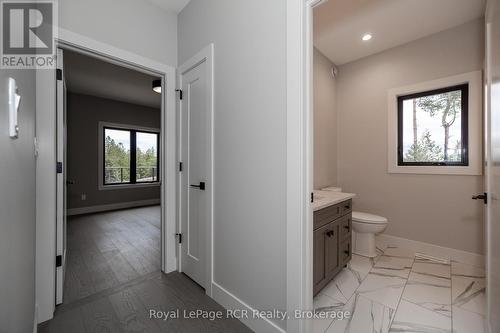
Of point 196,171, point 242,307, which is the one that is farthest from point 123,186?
point 242,307

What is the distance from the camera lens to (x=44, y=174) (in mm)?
1629

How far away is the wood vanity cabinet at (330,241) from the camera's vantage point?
5.79 ft

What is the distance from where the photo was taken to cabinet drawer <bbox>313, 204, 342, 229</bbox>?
175cm

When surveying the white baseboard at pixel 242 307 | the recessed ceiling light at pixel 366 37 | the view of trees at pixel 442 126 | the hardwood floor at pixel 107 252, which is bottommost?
the hardwood floor at pixel 107 252

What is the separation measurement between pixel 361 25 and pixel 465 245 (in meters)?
2.90

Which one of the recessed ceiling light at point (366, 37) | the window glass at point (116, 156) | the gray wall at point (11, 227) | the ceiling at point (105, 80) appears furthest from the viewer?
the window glass at point (116, 156)

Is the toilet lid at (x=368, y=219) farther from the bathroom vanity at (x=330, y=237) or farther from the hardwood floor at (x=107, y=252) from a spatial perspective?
the hardwood floor at (x=107, y=252)

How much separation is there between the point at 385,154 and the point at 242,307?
9.27ft

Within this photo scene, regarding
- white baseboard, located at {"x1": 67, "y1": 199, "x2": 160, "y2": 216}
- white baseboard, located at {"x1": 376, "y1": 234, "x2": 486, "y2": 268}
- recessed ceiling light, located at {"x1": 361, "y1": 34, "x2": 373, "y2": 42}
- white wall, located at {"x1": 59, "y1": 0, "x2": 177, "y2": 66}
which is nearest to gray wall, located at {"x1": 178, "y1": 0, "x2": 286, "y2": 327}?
white wall, located at {"x1": 59, "y1": 0, "x2": 177, "y2": 66}

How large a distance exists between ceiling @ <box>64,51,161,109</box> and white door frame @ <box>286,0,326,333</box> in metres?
3.33

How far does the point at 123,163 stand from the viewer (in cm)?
576

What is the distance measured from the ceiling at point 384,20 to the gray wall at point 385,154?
0.18m

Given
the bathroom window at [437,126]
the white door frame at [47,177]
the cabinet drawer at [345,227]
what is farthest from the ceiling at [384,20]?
the white door frame at [47,177]

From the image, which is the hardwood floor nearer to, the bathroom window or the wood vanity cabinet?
the wood vanity cabinet
